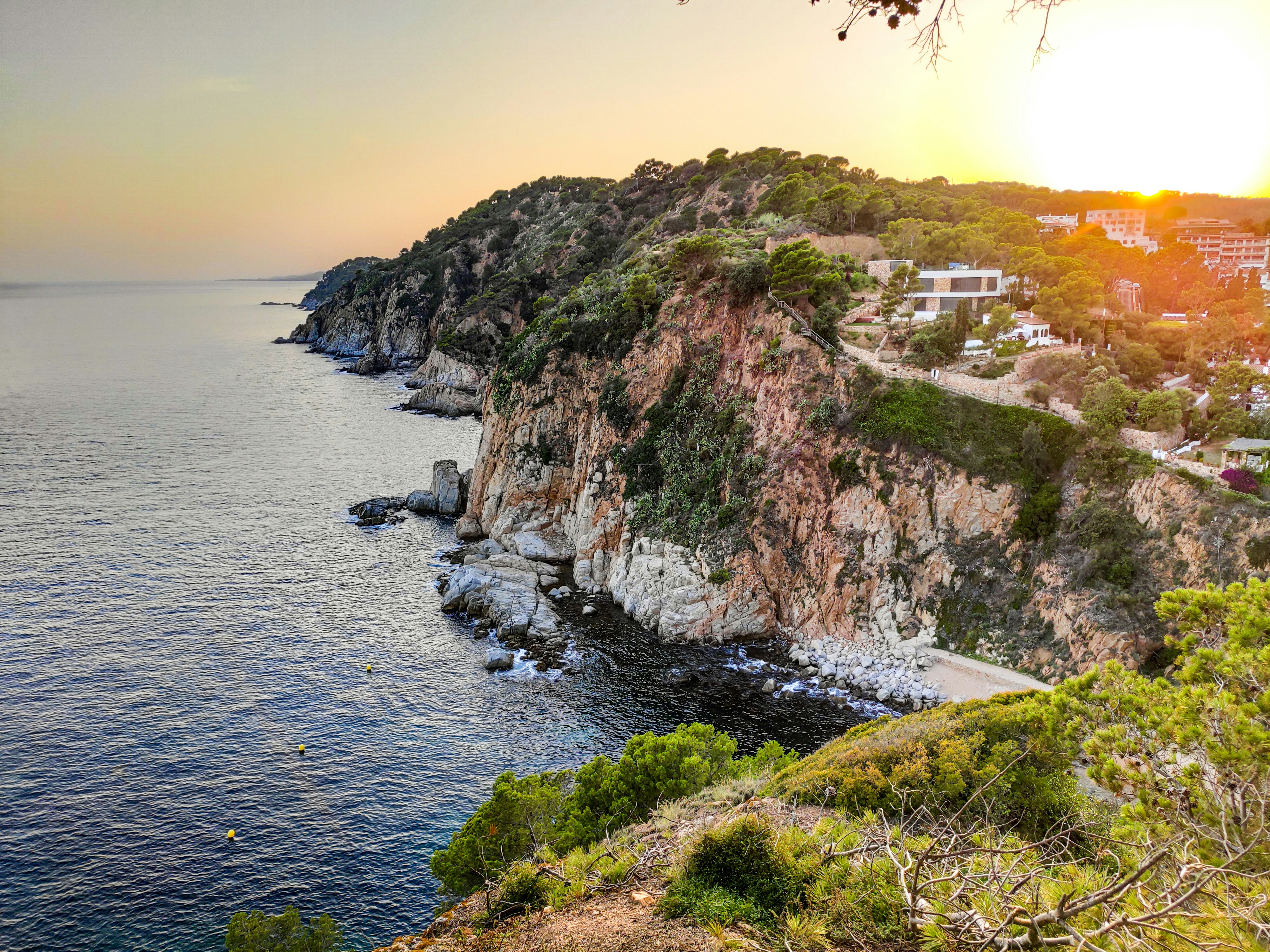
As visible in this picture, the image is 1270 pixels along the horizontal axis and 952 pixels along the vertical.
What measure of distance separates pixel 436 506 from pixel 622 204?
88901mm

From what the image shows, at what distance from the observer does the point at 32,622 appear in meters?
49.3

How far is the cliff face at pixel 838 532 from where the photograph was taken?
40.2 metres

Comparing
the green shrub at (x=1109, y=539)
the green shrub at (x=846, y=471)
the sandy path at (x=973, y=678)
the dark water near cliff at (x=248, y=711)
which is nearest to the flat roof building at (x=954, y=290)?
the green shrub at (x=846, y=471)

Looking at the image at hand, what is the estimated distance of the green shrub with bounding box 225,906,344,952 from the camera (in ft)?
74.0

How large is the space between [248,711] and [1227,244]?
475 feet

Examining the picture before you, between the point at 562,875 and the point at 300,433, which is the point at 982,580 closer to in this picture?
the point at 562,875

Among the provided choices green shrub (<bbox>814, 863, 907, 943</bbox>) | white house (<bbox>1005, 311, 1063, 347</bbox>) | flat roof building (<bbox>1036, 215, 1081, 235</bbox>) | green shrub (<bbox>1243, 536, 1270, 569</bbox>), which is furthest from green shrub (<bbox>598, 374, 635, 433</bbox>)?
flat roof building (<bbox>1036, 215, 1081, 235</bbox>)

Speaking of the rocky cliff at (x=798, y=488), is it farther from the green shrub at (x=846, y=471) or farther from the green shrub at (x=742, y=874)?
the green shrub at (x=742, y=874)

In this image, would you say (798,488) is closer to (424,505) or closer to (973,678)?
(973,678)

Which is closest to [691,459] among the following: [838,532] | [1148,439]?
[838,532]

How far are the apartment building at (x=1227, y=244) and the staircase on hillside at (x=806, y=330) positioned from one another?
80.7 meters

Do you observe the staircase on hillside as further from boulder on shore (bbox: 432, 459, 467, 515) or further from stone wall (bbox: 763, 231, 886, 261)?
boulder on shore (bbox: 432, 459, 467, 515)

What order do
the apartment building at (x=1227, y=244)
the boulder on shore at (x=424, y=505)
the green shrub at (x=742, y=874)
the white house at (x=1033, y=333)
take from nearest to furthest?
the green shrub at (x=742, y=874) < the white house at (x=1033, y=333) < the boulder on shore at (x=424, y=505) < the apartment building at (x=1227, y=244)

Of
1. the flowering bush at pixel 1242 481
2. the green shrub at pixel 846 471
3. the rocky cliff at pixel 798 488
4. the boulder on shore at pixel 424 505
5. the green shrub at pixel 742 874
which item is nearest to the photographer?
the green shrub at pixel 742 874
